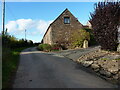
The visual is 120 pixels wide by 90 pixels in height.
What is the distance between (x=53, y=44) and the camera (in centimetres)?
2602

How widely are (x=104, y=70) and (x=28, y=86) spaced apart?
15.2 feet

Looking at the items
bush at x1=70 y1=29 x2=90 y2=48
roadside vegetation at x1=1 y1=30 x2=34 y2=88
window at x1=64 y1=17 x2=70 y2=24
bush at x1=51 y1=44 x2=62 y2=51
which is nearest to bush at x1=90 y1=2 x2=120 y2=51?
roadside vegetation at x1=1 y1=30 x2=34 y2=88

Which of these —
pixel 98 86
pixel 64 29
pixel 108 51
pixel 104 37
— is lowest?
pixel 98 86

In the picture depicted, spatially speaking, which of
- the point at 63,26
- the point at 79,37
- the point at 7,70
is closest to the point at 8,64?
the point at 7,70

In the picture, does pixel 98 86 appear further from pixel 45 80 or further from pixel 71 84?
pixel 45 80

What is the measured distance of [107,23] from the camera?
12.3 m

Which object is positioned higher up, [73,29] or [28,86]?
[73,29]

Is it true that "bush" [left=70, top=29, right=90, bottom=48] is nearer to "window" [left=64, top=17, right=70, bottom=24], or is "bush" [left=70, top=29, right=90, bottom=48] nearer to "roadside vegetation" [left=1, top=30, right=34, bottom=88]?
"window" [left=64, top=17, right=70, bottom=24]

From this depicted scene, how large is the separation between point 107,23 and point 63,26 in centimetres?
Answer: 1544

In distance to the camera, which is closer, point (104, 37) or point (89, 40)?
point (104, 37)

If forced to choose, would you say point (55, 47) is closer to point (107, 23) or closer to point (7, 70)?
point (107, 23)

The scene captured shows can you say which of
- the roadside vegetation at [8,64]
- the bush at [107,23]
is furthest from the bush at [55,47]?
the bush at [107,23]

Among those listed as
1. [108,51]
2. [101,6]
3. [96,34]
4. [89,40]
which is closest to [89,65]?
[108,51]

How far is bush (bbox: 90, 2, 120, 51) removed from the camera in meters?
11.7
